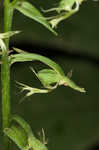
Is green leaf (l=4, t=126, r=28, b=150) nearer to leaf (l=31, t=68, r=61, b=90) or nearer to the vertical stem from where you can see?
the vertical stem

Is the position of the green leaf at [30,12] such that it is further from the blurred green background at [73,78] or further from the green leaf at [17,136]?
the blurred green background at [73,78]

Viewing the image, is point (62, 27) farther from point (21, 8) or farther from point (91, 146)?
point (21, 8)

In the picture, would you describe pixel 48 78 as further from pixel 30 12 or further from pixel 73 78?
pixel 73 78

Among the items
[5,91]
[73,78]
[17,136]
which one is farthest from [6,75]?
[73,78]

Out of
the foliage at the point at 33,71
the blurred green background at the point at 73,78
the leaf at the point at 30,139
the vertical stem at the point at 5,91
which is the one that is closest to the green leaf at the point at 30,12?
the foliage at the point at 33,71

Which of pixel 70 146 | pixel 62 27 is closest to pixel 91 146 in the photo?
pixel 70 146
